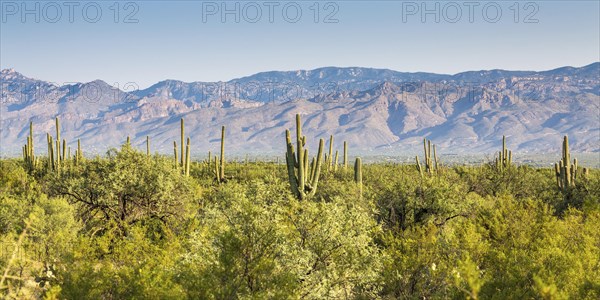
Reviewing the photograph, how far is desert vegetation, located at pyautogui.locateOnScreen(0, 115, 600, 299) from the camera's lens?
16.1 meters

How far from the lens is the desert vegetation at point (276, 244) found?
16062mm

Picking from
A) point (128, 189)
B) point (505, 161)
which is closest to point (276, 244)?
point (128, 189)

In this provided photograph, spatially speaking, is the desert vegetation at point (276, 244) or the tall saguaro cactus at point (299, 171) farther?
the tall saguaro cactus at point (299, 171)

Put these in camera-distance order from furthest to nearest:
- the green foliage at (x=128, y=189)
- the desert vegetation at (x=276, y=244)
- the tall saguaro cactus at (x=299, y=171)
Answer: the green foliage at (x=128, y=189)
the tall saguaro cactus at (x=299, y=171)
the desert vegetation at (x=276, y=244)

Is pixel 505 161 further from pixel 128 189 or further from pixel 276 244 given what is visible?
pixel 276 244

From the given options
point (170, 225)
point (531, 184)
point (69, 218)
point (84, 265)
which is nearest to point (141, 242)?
point (84, 265)

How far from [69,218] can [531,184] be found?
46456 mm

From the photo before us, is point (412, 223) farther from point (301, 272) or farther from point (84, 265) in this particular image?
point (84, 265)

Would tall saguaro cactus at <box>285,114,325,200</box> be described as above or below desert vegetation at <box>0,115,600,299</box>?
above

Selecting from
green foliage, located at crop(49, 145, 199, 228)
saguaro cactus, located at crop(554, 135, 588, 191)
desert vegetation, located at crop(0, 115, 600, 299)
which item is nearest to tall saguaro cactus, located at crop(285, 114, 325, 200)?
desert vegetation, located at crop(0, 115, 600, 299)

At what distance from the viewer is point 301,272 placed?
680 inches

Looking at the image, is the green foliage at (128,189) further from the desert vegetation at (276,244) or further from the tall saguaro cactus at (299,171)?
the tall saguaro cactus at (299,171)

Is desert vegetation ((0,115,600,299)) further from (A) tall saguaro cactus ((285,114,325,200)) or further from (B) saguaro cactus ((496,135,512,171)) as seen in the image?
(B) saguaro cactus ((496,135,512,171))

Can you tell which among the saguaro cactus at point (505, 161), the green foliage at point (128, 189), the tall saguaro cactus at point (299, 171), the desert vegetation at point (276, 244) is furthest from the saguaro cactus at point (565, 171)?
the green foliage at point (128, 189)
